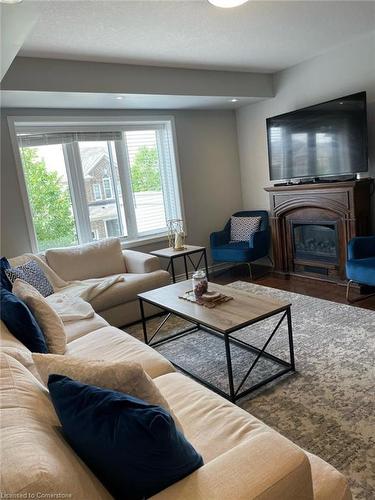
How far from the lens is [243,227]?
523cm

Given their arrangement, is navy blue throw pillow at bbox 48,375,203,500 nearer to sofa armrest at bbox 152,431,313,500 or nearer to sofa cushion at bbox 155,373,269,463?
sofa armrest at bbox 152,431,313,500

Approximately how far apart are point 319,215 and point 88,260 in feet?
8.99

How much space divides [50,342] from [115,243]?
227 centimetres

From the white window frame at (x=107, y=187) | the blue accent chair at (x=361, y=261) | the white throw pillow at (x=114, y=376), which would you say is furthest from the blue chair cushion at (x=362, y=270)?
the white window frame at (x=107, y=187)

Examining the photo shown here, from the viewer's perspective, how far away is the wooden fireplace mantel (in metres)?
3.94

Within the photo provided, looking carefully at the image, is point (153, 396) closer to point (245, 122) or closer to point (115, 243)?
point (115, 243)

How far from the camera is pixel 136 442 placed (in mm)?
873

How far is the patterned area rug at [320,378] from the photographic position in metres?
1.78

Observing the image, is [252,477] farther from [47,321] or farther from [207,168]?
[207,168]

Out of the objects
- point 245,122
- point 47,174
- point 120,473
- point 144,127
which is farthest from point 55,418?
point 245,122

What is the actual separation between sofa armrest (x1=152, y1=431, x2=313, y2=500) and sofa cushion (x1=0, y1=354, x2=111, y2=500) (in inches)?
8.7

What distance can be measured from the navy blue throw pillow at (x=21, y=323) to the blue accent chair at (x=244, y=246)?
3216mm

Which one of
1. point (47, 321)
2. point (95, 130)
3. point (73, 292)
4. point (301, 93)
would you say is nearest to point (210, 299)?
point (47, 321)

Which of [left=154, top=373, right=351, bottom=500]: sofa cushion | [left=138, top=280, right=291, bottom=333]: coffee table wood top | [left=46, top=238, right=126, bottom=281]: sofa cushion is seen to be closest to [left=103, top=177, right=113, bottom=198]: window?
[left=46, top=238, right=126, bottom=281]: sofa cushion
